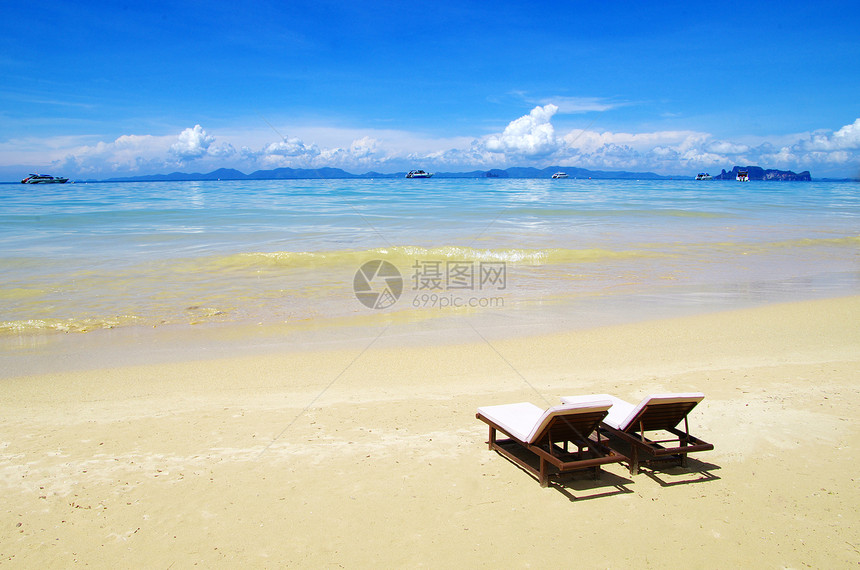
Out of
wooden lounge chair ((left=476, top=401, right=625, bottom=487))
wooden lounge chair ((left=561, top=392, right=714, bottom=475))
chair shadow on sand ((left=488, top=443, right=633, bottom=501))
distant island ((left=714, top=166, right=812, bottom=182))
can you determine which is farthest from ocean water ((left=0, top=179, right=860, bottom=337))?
distant island ((left=714, top=166, right=812, bottom=182))

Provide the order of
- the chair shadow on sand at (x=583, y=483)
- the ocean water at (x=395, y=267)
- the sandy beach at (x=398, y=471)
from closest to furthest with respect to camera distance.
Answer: the sandy beach at (x=398, y=471) < the chair shadow on sand at (x=583, y=483) < the ocean water at (x=395, y=267)

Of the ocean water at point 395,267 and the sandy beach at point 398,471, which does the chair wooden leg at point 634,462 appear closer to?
the sandy beach at point 398,471

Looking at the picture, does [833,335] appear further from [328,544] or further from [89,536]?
[89,536]

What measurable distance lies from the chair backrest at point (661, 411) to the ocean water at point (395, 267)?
5050mm

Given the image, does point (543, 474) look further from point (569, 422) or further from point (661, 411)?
point (661, 411)

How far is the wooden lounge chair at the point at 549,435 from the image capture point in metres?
4.29

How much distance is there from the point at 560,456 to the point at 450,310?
21.0ft

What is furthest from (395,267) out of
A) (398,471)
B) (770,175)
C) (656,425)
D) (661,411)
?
(770,175)

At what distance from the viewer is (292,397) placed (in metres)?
6.49

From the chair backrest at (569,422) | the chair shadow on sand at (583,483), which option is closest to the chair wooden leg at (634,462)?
the chair shadow on sand at (583,483)

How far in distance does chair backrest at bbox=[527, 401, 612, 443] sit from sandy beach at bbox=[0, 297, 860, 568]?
0.43m

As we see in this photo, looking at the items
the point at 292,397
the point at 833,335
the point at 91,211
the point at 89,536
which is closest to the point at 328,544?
the point at 89,536

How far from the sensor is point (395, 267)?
17.8 meters

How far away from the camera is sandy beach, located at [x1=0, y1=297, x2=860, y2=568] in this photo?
3740 millimetres
